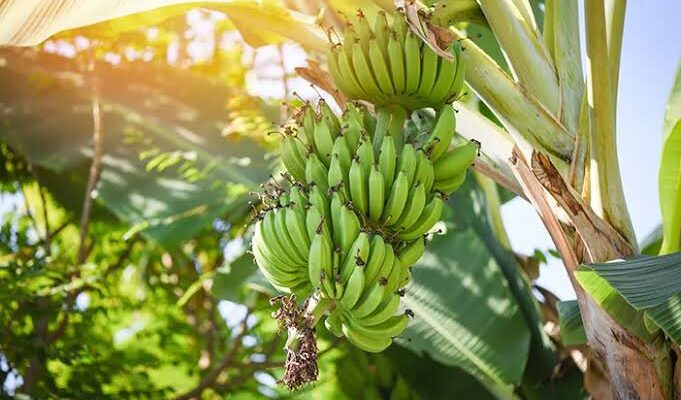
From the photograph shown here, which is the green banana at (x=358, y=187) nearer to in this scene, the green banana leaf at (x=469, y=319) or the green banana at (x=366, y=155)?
the green banana at (x=366, y=155)

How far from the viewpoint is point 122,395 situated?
3.00 metres

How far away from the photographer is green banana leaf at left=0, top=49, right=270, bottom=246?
3012 millimetres

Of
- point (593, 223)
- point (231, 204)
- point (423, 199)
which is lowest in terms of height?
point (231, 204)

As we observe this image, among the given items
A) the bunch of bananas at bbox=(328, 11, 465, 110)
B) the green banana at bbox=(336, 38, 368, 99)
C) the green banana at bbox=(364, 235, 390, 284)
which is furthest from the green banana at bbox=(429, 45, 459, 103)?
the green banana at bbox=(364, 235, 390, 284)

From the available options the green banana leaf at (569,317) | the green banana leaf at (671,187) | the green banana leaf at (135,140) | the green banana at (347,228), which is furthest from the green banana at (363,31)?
the green banana leaf at (135,140)

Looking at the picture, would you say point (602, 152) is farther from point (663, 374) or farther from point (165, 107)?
point (165, 107)

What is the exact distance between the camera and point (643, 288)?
1.42m

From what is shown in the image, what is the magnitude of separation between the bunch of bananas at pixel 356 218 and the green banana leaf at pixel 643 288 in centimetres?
28

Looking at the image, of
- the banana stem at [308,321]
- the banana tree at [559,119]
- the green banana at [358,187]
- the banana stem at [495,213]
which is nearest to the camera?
the banana stem at [308,321]

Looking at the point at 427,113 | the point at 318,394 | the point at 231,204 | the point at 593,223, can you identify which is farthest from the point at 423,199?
the point at 318,394

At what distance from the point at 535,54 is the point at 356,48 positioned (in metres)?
0.38

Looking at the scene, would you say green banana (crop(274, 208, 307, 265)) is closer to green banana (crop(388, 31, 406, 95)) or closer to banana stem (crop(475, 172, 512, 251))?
green banana (crop(388, 31, 406, 95))

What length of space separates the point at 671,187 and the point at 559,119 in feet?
1.04

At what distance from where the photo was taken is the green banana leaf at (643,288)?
→ 140cm
